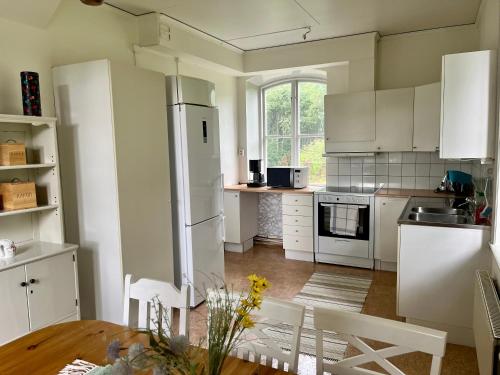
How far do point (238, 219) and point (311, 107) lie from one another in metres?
1.86

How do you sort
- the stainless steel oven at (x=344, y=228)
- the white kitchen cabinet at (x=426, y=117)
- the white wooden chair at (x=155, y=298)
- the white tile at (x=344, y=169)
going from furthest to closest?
the white tile at (x=344, y=169)
the stainless steel oven at (x=344, y=228)
the white kitchen cabinet at (x=426, y=117)
the white wooden chair at (x=155, y=298)

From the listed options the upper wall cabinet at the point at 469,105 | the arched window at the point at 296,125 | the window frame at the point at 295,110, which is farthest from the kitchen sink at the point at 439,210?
the window frame at the point at 295,110

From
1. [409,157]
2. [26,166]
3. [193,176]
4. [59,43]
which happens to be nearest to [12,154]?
[26,166]

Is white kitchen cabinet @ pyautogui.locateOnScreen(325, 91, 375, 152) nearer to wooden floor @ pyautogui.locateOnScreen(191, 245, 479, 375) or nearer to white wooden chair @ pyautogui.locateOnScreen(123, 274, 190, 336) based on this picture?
wooden floor @ pyautogui.locateOnScreen(191, 245, 479, 375)

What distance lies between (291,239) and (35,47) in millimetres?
3293

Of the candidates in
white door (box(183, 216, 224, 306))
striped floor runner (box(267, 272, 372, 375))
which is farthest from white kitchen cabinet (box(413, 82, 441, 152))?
white door (box(183, 216, 224, 306))

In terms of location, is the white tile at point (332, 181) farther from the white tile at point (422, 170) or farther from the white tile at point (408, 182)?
the white tile at point (422, 170)

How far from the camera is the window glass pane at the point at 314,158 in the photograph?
5.23 meters

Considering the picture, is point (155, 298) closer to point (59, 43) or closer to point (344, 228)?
point (59, 43)

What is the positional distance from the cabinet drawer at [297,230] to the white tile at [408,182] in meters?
1.21

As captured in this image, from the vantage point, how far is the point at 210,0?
3.12 meters

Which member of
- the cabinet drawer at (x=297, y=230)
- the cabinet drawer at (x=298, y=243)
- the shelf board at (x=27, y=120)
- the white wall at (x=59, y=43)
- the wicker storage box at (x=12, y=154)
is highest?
the white wall at (x=59, y=43)

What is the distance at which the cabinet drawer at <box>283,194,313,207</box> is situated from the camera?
4.49m

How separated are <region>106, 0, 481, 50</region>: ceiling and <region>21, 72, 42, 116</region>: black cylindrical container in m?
1.15
